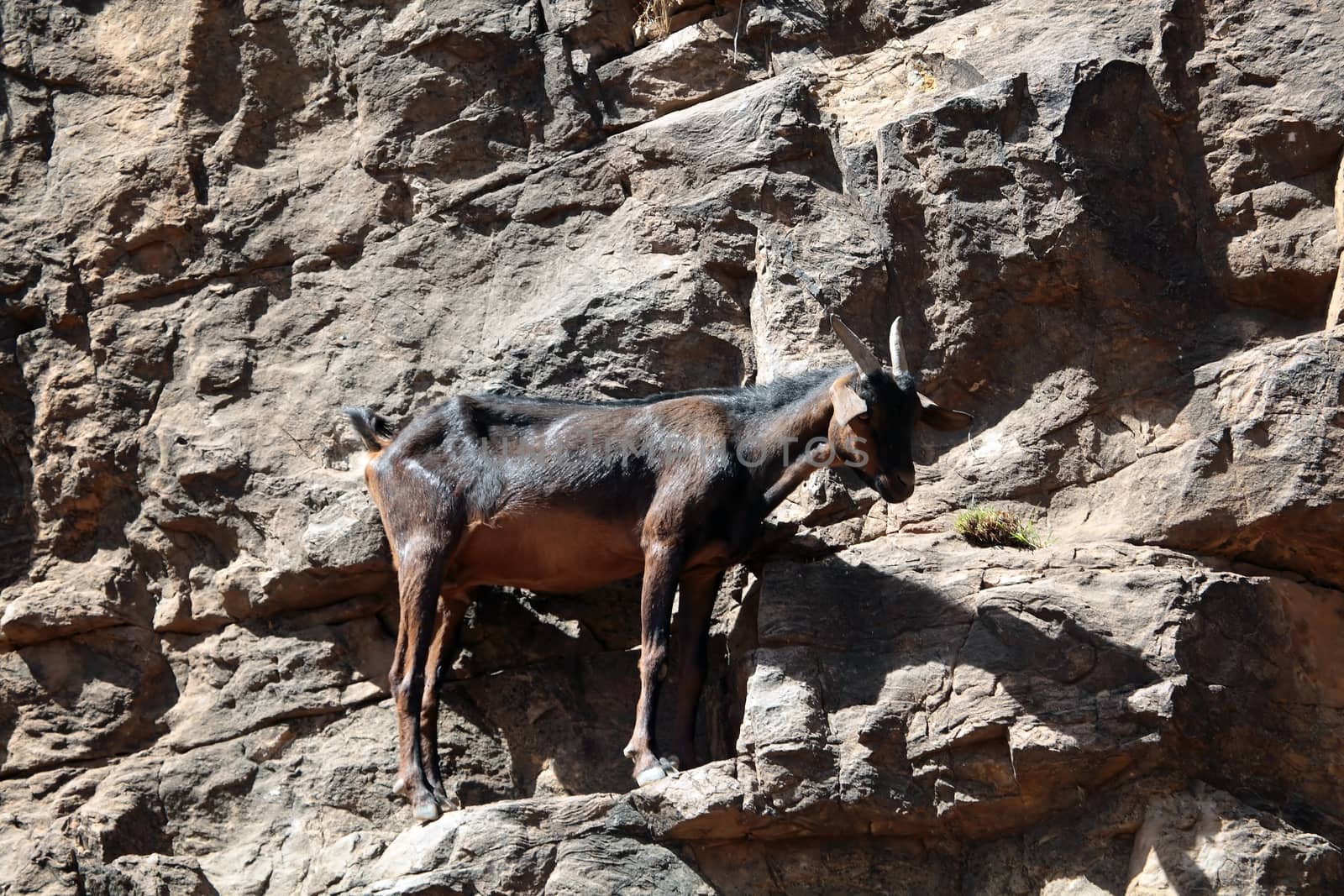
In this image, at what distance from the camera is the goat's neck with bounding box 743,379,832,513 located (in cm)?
847

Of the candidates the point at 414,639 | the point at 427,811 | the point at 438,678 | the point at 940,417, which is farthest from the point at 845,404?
the point at 427,811

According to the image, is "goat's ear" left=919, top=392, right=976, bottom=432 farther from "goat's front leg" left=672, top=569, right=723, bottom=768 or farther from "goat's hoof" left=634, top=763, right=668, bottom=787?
"goat's hoof" left=634, top=763, right=668, bottom=787

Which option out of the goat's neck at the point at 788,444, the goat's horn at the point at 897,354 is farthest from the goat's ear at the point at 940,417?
the goat's neck at the point at 788,444

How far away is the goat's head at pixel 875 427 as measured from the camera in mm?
8258

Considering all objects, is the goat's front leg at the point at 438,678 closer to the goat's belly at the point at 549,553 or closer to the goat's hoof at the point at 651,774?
the goat's belly at the point at 549,553

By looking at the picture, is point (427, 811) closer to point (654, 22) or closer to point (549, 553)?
point (549, 553)

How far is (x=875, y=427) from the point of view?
828cm

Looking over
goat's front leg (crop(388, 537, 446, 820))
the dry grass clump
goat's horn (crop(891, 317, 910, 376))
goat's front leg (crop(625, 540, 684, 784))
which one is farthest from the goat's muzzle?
the dry grass clump

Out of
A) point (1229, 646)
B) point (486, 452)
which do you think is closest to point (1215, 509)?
point (1229, 646)

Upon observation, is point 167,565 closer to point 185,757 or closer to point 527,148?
point 185,757

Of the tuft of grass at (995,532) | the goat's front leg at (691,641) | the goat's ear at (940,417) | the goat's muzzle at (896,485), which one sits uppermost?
the goat's ear at (940,417)

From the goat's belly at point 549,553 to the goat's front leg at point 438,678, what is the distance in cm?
21

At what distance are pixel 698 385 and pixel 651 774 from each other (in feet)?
8.58

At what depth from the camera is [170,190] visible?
1039 centimetres
